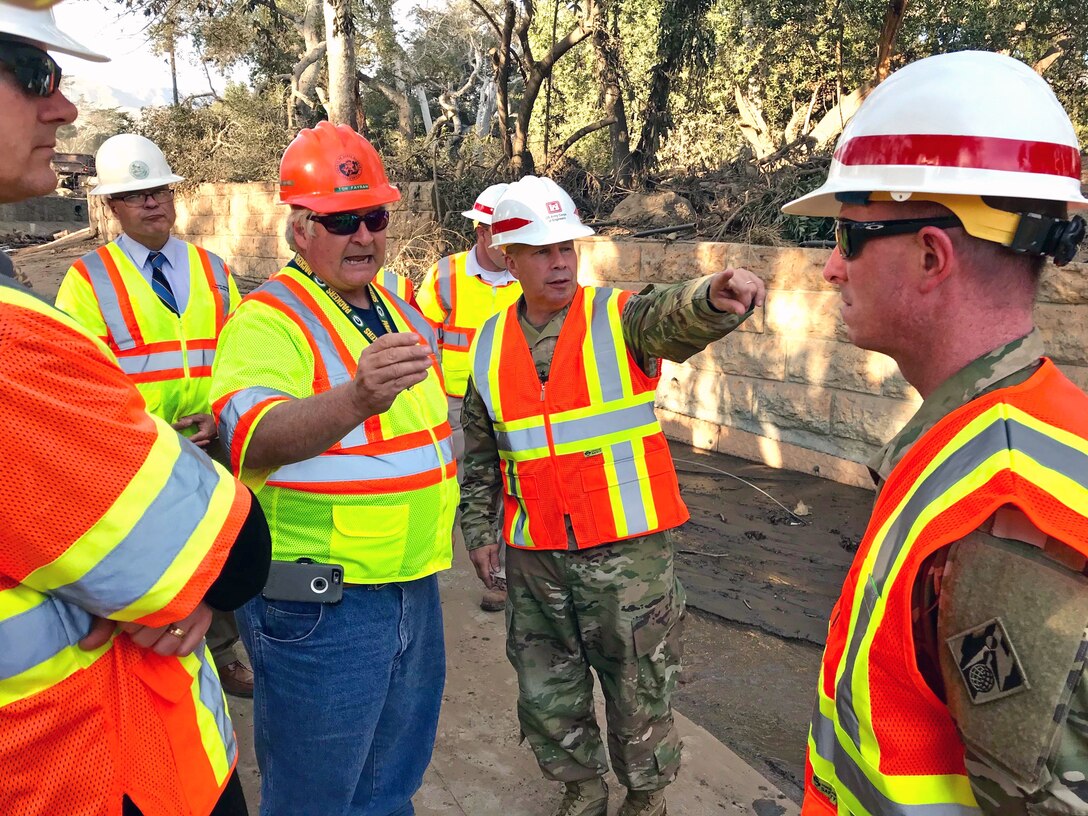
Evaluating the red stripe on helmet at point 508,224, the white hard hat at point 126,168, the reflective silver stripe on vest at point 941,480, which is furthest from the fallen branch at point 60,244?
the reflective silver stripe on vest at point 941,480

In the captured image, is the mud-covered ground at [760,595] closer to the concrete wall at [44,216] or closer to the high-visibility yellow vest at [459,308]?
the high-visibility yellow vest at [459,308]

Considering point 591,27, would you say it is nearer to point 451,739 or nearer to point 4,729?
point 451,739

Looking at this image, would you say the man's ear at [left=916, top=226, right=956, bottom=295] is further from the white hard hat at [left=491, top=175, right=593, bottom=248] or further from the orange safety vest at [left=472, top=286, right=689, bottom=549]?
the white hard hat at [left=491, top=175, right=593, bottom=248]

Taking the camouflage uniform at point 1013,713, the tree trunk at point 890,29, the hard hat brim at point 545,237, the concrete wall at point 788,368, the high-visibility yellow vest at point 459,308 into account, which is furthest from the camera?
the tree trunk at point 890,29

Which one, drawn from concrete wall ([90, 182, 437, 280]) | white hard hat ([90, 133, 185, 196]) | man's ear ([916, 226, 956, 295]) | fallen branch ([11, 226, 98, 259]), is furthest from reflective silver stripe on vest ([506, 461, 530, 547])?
fallen branch ([11, 226, 98, 259])

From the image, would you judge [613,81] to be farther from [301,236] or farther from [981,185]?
[981,185]

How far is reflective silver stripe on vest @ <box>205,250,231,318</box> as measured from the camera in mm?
4184

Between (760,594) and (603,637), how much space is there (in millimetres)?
2501

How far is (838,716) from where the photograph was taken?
1.37m

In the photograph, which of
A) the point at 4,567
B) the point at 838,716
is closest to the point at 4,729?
the point at 4,567

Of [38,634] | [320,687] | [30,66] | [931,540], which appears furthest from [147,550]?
[931,540]

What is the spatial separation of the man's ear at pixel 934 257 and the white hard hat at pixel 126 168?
377cm

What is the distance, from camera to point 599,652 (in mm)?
2990

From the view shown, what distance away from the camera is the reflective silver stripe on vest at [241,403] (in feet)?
6.93
